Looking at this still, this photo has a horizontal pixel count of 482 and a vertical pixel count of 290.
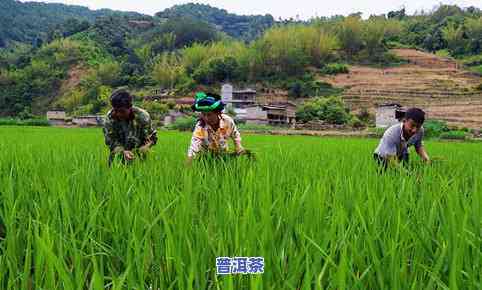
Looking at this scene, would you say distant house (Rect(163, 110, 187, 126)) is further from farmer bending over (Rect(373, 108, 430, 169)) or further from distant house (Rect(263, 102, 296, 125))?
farmer bending over (Rect(373, 108, 430, 169))

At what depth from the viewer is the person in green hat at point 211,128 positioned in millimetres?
2812

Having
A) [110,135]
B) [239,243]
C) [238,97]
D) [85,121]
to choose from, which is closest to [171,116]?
[85,121]

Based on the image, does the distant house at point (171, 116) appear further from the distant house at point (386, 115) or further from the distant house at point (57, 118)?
the distant house at point (386, 115)

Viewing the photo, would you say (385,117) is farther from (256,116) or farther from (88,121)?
(88,121)

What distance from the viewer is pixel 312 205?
4.42ft

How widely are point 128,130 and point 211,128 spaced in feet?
2.11

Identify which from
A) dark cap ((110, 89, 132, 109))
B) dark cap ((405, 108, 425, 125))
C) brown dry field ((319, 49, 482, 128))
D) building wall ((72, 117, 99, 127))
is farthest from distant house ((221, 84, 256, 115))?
dark cap ((110, 89, 132, 109))

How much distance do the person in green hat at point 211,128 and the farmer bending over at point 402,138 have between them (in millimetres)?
1098

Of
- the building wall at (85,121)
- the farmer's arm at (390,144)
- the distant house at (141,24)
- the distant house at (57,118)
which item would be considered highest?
the distant house at (141,24)

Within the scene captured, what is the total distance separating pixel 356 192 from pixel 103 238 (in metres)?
0.96

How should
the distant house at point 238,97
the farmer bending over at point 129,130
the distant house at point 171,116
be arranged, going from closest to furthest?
1. the farmer bending over at point 129,130
2. the distant house at point 171,116
3. the distant house at point 238,97

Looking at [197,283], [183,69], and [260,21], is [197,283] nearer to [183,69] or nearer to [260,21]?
[183,69]

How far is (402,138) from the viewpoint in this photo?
335 cm

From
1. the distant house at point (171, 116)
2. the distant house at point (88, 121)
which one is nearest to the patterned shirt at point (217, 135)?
the distant house at point (88, 121)
